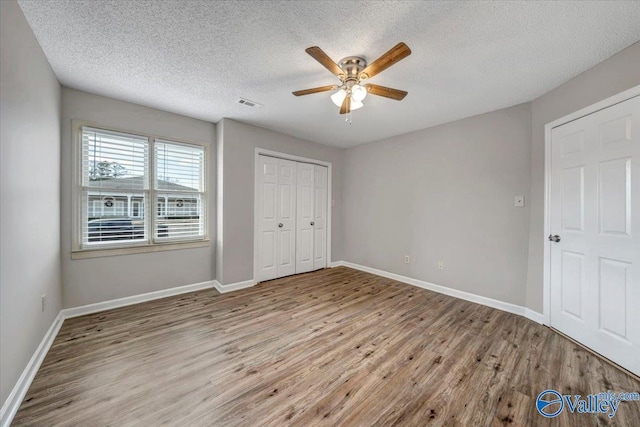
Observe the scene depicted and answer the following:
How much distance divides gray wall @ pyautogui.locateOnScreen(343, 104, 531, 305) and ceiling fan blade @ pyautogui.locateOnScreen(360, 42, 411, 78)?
2.16 metres

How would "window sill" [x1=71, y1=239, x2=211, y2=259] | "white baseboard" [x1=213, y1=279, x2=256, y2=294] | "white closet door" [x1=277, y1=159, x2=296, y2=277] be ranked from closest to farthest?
"window sill" [x1=71, y1=239, x2=211, y2=259] < "white baseboard" [x1=213, y1=279, x2=256, y2=294] < "white closet door" [x1=277, y1=159, x2=296, y2=277]

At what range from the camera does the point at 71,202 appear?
2621 mm

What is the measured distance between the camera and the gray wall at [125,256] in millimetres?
2600

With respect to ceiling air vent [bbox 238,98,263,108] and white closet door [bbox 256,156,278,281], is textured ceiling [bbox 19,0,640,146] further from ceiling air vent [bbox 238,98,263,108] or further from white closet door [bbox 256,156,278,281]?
white closet door [bbox 256,156,278,281]

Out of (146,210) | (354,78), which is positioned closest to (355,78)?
(354,78)

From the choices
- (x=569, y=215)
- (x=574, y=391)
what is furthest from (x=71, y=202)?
(x=569, y=215)

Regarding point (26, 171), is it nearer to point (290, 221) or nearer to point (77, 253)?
point (77, 253)

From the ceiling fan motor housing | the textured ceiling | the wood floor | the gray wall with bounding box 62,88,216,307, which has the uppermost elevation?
the textured ceiling

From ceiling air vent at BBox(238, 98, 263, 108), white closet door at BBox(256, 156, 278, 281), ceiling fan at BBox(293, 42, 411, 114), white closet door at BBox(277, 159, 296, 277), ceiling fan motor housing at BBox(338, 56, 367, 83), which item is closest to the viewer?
ceiling fan at BBox(293, 42, 411, 114)

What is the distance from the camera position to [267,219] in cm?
400

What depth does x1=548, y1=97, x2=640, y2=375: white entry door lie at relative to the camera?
184 cm

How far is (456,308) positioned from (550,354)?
966 millimetres

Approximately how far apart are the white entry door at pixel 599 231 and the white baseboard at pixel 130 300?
14.3 ft

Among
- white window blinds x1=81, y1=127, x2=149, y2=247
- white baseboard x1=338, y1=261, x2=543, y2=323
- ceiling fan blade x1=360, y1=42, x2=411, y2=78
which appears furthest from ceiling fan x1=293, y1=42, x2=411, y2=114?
white baseboard x1=338, y1=261, x2=543, y2=323
